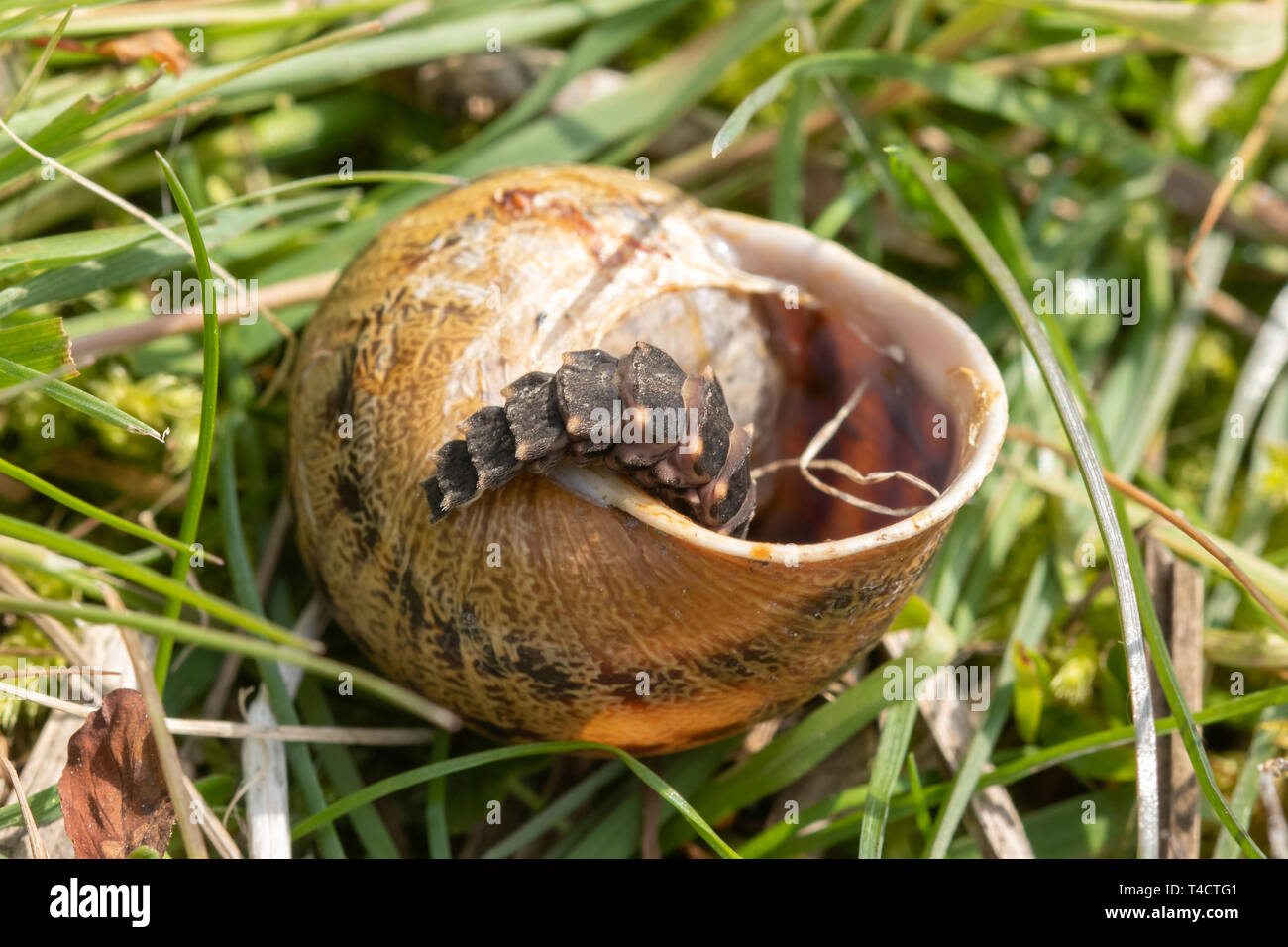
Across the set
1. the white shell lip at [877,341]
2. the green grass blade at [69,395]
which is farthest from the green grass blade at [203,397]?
the white shell lip at [877,341]

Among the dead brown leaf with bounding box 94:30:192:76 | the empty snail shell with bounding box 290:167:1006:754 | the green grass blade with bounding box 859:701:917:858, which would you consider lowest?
the green grass blade with bounding box 859:701:917:858

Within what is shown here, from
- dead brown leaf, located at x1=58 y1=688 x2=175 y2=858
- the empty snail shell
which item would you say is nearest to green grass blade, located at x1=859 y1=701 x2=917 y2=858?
the empty snail shell

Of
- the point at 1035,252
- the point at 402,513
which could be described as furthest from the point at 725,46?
the point at 402,513

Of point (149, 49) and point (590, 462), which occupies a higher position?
point (149, 49)

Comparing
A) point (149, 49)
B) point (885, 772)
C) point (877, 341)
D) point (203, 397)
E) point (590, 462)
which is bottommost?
point (885, 772)

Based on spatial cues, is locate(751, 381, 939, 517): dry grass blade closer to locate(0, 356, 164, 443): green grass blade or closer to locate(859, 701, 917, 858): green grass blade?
locate(859, 701, 917, 858): green grass blade

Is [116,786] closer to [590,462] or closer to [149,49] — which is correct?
[590,462]

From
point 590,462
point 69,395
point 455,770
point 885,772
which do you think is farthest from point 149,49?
point 885,772

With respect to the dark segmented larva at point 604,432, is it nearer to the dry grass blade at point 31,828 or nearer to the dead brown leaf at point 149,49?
the dry grass blade at point 31,828
